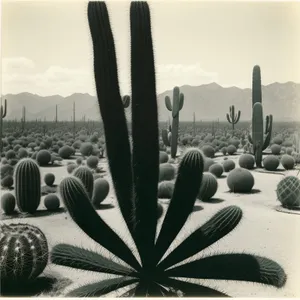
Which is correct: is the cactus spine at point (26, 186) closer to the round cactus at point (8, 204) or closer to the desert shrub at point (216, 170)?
the round cactus at point (8, 204)

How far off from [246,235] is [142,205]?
4.89m

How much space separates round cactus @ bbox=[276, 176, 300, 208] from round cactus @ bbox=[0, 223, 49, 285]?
27.2 ft

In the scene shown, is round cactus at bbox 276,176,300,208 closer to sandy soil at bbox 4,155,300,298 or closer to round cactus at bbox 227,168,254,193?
sandy soil at bbox 4,155,300,298

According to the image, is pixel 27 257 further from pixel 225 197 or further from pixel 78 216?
pixel 225 197

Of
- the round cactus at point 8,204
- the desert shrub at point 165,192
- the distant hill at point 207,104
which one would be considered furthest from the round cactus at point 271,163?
the distant hill at point 207,104

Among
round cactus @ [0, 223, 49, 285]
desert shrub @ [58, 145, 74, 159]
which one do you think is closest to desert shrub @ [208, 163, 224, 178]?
desert shrub @ [58, 145, 74, 159]

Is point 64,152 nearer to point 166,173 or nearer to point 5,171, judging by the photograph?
point 5,171

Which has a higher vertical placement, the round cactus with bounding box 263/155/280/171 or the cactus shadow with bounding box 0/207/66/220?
the round cactus with bounding box 263/155/280/171

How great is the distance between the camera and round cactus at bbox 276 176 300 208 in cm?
1364

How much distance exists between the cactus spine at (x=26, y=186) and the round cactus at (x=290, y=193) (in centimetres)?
741

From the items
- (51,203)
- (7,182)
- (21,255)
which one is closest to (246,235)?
(21,255)

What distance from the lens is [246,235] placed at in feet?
35.2

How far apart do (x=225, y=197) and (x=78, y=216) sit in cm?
1023

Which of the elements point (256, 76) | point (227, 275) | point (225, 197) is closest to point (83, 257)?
point (227, 275)
